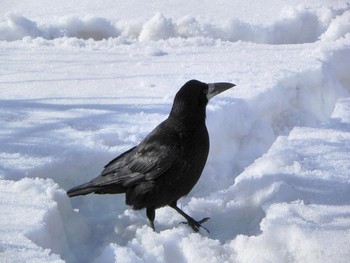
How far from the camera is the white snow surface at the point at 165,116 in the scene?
3.22 m

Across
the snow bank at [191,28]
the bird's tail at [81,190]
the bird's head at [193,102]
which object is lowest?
the bird's tail at [81,190]

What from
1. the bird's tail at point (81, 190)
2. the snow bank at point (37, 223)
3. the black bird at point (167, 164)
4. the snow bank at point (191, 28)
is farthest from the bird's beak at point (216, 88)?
the snow bank at point (191, 28)

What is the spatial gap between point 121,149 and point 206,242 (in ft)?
3.50

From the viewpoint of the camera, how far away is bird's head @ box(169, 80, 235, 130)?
368 centimetres

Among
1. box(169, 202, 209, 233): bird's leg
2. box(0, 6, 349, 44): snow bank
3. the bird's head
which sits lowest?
box(169, 202, 209, 233): bird's leg

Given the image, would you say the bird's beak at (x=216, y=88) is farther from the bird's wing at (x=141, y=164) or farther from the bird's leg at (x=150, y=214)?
the bird's leg at (x=150, y=214)

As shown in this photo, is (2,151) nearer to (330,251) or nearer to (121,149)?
(121,149)

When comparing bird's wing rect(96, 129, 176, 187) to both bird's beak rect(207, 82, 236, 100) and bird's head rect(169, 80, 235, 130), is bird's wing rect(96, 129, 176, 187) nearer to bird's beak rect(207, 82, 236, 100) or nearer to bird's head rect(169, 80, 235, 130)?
bird's head rect(169, 80, 235, 130)

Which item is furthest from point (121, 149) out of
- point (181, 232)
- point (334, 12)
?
point (334, 12)

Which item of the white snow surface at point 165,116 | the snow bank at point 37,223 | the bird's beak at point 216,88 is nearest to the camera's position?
the snow bank at point 37,223

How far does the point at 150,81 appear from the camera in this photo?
18.2ft

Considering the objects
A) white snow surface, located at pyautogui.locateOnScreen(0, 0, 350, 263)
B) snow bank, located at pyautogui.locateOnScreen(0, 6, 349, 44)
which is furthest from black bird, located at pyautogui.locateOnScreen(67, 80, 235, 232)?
snow bank, located at pyautogui.locateOnScreen(0, 6, 349, 44)

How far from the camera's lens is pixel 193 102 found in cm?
372

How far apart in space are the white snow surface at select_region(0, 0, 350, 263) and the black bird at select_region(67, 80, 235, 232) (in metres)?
0.15
